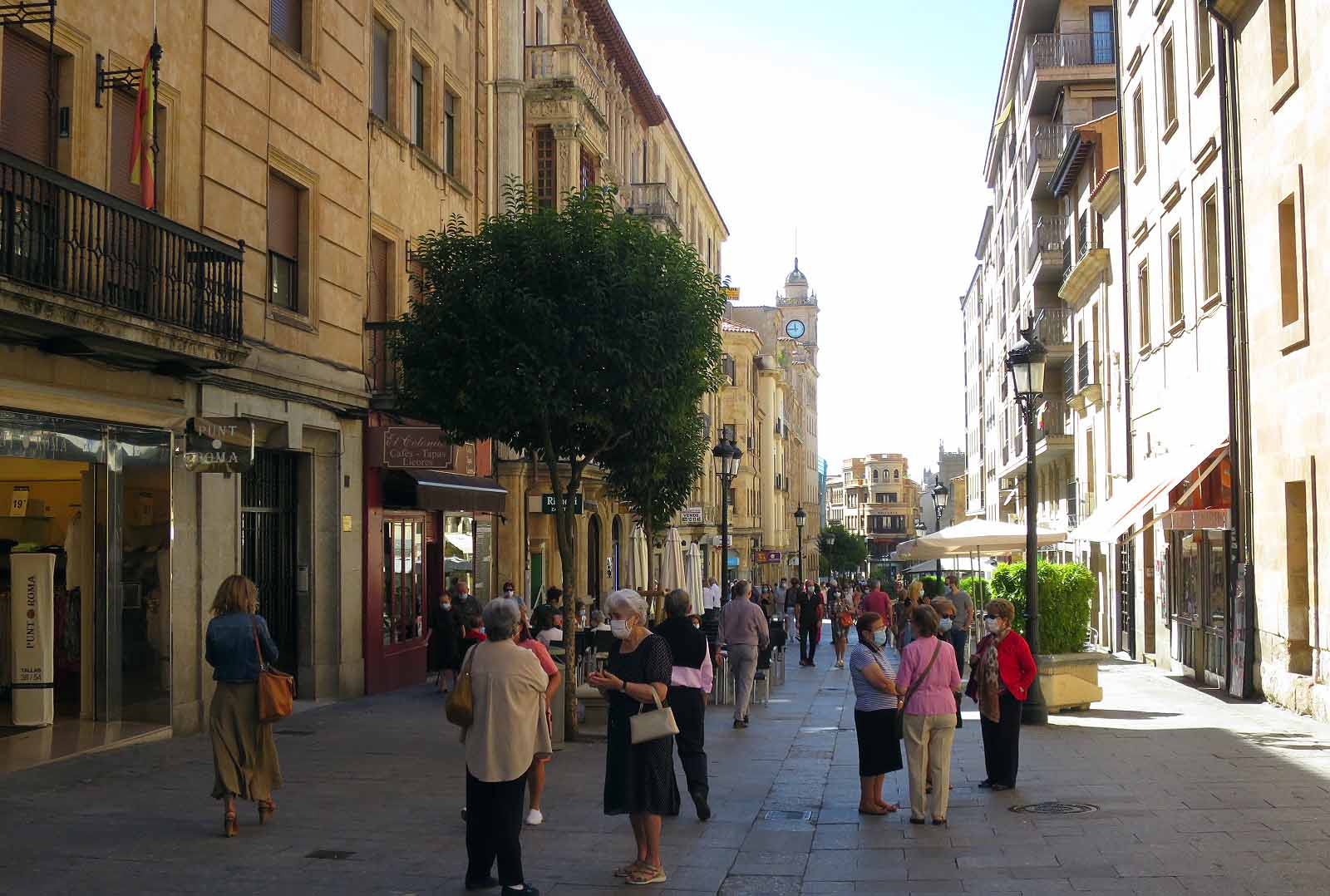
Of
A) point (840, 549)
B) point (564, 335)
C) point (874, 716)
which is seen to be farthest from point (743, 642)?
point (840, 549)

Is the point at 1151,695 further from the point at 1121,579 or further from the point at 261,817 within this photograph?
the point at 261,817

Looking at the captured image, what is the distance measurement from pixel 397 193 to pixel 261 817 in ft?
43.0

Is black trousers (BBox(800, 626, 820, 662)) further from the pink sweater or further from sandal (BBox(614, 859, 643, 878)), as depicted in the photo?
sandal (BBox(614, 859, 643, 878))

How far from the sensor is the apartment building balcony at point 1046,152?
1588 inches

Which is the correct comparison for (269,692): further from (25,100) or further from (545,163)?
(545,163)

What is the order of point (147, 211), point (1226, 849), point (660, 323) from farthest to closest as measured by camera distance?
point (660, 323), point (147, 211), point (1226, 849)

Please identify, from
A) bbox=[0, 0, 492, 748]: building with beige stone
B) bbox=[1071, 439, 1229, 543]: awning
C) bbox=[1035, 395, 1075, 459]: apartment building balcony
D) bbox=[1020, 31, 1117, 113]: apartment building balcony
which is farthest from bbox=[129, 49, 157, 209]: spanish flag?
bbox=[1020, 31, 1117, 113]: apartment building balcony

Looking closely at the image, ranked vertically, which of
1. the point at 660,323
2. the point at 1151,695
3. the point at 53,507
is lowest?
the point at 1151,695

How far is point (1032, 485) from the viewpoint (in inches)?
664

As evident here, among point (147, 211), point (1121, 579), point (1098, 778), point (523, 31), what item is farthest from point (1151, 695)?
point (523, 31)

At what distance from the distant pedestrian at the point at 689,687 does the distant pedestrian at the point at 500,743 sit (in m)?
2.84

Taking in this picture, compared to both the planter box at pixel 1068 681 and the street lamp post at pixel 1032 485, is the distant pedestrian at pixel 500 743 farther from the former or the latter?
the planter box at pixel 1068 681

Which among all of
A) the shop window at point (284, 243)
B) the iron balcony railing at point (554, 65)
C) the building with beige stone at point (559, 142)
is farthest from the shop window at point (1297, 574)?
the iron balcony railing at point (554, 65)

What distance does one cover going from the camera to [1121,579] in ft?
96.4
